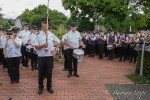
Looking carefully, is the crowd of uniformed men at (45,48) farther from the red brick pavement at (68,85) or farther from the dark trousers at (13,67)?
the red brick pavement at (68,85)

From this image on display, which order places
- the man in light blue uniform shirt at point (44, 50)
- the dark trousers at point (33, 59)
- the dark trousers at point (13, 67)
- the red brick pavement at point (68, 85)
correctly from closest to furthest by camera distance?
the red brick pavement at point (68, 85) < the man in light blue uniform shirt at point (44, 50) < the dark trousers at point (13, 67) < the dark trousers at point (33, 59)

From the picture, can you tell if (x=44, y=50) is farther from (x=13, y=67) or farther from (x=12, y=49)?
(x=13, y=67)

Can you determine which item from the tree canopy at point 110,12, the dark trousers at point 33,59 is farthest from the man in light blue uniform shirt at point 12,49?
the tree canopy at point 110,12

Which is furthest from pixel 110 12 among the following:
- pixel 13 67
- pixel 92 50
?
pixel 13 67

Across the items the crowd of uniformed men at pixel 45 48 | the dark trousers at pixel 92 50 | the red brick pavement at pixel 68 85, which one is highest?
the crowd of uniformed men at pixel 45 48

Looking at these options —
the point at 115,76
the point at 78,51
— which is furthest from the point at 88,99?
the point at 115,76

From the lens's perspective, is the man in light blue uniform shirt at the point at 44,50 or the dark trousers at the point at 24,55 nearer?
the man in light blue uniform shirt at the point at 44,50

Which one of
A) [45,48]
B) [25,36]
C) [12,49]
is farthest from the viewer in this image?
[25,36]

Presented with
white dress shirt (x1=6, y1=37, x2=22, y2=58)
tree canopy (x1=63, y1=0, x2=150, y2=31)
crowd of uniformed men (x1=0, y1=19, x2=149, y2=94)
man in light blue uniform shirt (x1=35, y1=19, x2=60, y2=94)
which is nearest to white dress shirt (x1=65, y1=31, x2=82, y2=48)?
crowd of uniformed men (x1=0, y1=19, x2=149, y2=94)

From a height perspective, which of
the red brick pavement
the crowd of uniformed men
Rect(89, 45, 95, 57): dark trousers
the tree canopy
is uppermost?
the tree canopy

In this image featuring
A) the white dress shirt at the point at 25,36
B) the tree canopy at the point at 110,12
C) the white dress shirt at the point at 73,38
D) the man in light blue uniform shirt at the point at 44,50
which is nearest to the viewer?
the man in light blue uniform shirt at the point at 44,50

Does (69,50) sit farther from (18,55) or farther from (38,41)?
(38,41)

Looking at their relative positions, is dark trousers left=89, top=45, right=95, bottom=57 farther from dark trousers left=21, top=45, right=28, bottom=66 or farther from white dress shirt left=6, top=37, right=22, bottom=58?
white dress shirt left=6, top=37, right=22, bottom=58

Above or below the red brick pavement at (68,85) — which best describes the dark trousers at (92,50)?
above
